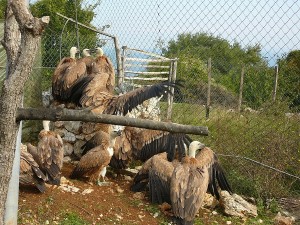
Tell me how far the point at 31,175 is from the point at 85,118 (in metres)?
3.69

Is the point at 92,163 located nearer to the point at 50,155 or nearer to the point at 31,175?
the point at 50,155

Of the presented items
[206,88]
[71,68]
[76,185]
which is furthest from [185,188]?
[206,88]

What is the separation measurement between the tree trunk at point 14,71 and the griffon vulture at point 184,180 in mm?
3702

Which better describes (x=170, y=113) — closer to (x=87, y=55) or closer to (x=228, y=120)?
(x=228, y=120)

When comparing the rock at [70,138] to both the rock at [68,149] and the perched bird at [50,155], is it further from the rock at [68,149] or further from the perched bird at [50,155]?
the perched bird at [50,155]

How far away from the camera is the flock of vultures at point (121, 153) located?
6.27 metres

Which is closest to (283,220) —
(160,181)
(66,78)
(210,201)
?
(210,201)

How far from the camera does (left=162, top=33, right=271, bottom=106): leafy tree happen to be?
380 inches

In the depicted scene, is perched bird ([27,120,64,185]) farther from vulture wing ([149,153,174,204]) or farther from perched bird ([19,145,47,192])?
vulture wing ([149,153,174,204])

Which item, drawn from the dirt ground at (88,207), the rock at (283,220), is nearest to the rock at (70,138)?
the dirt ground at (88,207)

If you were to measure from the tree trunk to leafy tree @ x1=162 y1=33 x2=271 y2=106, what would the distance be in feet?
21.8

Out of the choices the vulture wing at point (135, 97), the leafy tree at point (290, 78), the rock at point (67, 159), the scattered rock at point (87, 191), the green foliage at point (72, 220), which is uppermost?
the leafy tree at point (290, 78)

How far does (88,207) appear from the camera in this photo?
6074 millimetres

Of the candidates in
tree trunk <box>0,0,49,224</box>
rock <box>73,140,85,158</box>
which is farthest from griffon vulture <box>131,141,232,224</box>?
tree trunk <box>0,0,49,224</box>
